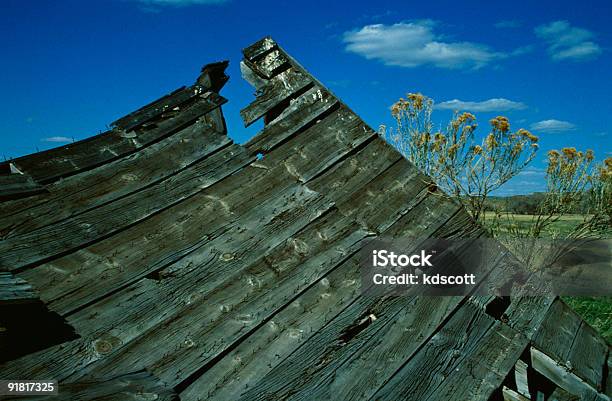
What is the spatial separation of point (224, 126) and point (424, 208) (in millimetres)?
1466

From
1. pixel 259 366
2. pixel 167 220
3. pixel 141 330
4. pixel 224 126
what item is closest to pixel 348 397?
pixel 259 366

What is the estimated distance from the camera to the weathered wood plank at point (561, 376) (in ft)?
9.78

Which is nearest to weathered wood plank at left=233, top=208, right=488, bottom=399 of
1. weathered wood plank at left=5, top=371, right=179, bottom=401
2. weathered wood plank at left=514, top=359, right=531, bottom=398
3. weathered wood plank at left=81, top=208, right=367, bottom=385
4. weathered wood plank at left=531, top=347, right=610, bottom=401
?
weathered wood plank at left=81, top=208, right=367, bottom=385

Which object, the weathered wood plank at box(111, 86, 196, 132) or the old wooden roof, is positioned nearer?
the old wooden roof

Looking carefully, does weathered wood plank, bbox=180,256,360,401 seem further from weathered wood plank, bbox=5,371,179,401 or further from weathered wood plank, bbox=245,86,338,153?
weathered wood plank, bbox=245,86,338,153

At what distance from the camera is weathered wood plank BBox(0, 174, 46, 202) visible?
2625 mm

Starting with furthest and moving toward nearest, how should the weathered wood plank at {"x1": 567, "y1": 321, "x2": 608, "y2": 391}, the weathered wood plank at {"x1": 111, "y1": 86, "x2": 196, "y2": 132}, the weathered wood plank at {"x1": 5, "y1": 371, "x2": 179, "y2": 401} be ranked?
1. the weathered wood plank at {"x1": 111, "y1": 86, "x2": 196, "y2": 132}
2. the weathered wood plank at {"x1": 567, "y1": 321, "x2": 608, "y2": 391}
3. the weathered wood plank at {"x1": 5, "y1": 371, "x2": 179, "y2": 401}

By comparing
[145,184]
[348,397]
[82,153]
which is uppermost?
[82,153]

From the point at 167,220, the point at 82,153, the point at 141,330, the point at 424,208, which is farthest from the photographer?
the point at 424,208

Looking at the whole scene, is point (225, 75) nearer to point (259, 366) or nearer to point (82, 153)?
point (82, 153)

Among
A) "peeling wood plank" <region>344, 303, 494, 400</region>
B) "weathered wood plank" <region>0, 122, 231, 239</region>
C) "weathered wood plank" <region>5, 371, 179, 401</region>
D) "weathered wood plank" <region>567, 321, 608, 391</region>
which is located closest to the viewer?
"weathered wood plank" <region>5, 371, 179, 401</region>

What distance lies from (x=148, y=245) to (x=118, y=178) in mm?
520

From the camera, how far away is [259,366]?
231 centimetres

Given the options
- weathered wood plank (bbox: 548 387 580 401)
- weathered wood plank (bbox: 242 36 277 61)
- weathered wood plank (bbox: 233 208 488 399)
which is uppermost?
weathered wood plank (bbox: 242 36 277 61)
